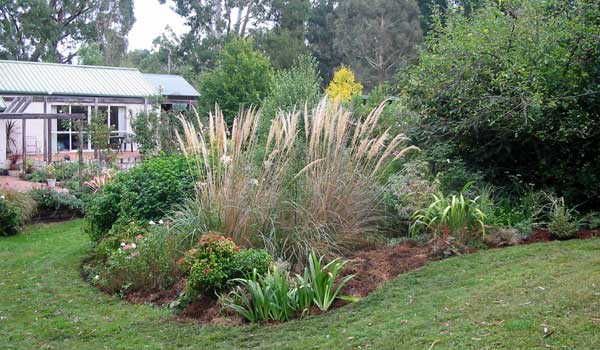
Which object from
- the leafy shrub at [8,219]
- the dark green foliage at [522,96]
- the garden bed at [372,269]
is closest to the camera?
the garden bed at [372,269]

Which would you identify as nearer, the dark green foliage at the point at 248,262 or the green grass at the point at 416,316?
the green grass at the point at 416,316

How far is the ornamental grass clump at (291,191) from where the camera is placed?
5590 millimetres

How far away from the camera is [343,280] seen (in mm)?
4883

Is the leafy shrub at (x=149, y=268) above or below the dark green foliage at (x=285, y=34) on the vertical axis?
below

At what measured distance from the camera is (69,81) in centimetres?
2244

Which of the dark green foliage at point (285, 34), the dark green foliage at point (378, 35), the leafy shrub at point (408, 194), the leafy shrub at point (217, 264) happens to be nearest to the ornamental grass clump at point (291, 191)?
the leafy shrub at point (408, 194)

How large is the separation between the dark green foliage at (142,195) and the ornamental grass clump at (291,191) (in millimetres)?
1031

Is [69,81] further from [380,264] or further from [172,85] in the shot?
[380,264]

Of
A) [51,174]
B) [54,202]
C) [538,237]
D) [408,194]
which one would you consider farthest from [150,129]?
[538,237]

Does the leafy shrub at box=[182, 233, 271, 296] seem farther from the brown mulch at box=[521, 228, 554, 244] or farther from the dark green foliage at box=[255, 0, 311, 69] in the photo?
the dark green foliage at box=[255, 0, 311, 69]

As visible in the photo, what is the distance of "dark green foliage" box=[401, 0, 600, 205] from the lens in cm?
682

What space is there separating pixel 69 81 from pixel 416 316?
2103 centimetres

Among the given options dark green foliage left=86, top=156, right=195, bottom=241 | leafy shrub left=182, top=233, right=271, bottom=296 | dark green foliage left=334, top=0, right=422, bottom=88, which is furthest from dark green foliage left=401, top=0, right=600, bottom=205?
dark green foliage left=334, top=0, right=422, bottom=88

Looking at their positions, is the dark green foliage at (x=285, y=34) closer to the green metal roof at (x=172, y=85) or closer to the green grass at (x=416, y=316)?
the green metal roof at (x=172, y=85)
